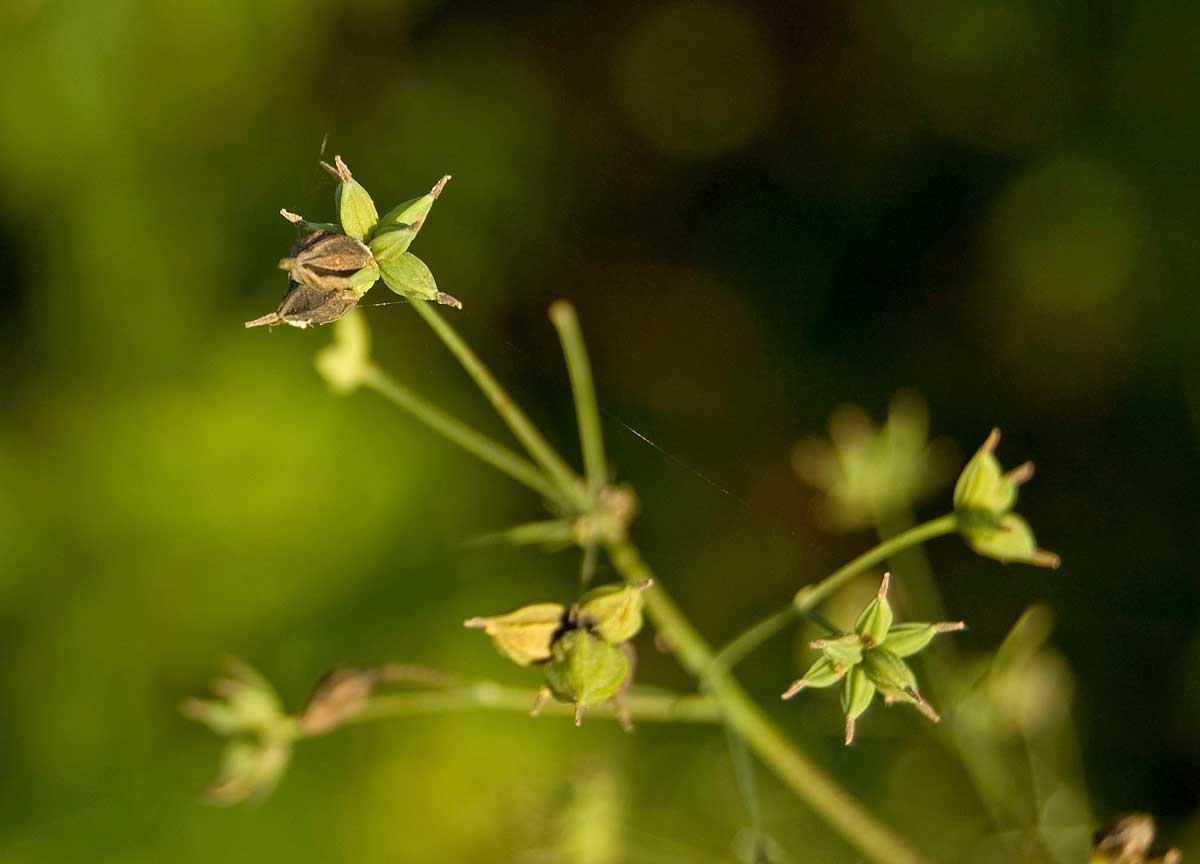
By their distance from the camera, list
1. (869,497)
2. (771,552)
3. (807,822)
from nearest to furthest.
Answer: (869,497) → (807,822) → (771,552)

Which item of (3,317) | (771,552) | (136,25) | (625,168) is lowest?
(771,552)

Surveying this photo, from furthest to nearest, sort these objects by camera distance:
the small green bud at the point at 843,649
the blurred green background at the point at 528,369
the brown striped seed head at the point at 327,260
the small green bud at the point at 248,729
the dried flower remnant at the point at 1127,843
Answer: the blurred green background at the point at 528,369 < the small green bud at the point at 248,729 < the dried flower remnant at the point at 1127,843 < the small green bud at the point at 843,649 < the brown striped seed head at the point at 327,260

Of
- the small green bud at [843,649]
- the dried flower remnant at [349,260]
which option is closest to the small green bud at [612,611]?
the small green bud at [843,649]

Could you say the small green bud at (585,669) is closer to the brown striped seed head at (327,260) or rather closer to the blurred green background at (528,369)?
the brown striped seed head at (327,260)

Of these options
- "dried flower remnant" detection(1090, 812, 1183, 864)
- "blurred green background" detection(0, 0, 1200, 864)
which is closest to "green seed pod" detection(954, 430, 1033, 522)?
"dried flower remnant" detection(1090, 812, 1183, 864)

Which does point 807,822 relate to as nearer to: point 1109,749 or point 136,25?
point 1109,749

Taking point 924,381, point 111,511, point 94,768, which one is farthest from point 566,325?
point 94,768

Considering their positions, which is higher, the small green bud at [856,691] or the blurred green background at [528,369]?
the blurred green background at [528,369]
